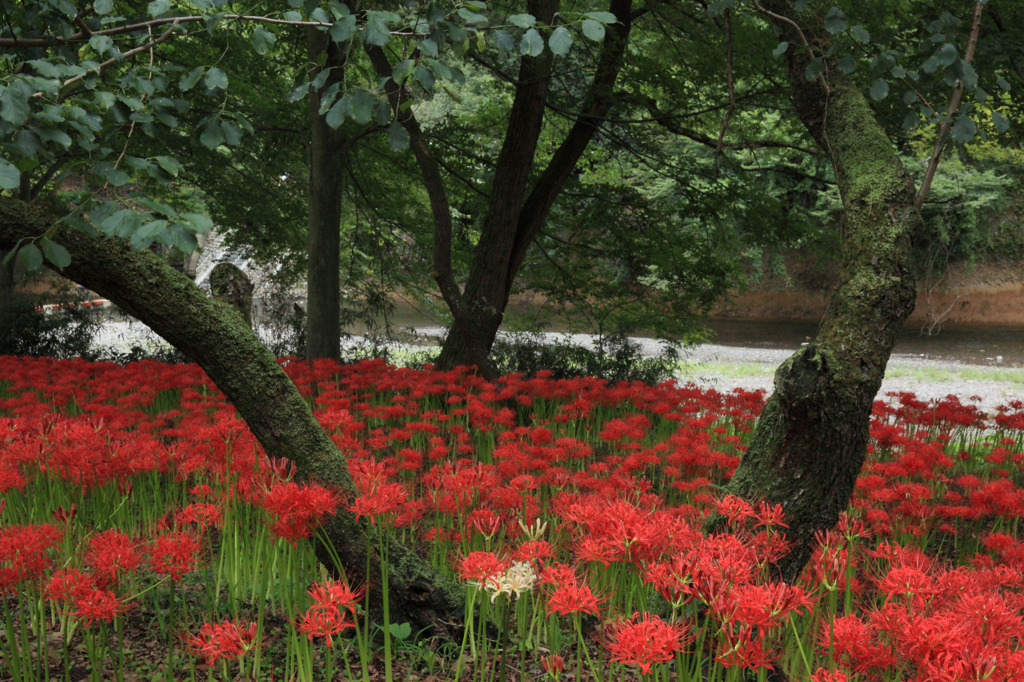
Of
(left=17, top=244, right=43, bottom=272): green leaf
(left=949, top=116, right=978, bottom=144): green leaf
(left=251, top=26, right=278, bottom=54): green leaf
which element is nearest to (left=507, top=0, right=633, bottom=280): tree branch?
(left=949, top=116, right=978, bottom=144): green leaf

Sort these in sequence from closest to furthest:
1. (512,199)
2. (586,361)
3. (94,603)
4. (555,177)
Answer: (94,603)
(512,199)
(555,177)
(586,361)

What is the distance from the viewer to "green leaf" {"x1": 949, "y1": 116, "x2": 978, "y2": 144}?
2.64 metres

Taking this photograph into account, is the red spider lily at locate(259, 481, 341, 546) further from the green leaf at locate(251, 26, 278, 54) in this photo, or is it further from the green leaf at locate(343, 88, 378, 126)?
the green leaf at locate(251, 26, 278, 54)

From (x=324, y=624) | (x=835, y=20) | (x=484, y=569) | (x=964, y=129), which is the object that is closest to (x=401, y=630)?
(x=324, y=624)

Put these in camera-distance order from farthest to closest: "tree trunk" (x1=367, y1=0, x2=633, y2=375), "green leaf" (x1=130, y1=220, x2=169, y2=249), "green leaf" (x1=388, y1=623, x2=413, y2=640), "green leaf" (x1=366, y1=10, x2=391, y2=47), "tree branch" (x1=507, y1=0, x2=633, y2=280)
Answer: "tree branch" (x1=507, y1=0, x2=633, y2=280) → "tree trunk" (x1=367, y1=0, x2=633, y2=375) → "green leaf" (x1=388, y1=623, x2=413, y2=640) → "green leaf" (x1=366, y1=10, x2=391, y2=47) → "green leaf" (x1=130, y1=220, x2=169, y2=249)

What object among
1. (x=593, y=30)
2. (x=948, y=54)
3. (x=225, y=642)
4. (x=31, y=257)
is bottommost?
(x=225, y=642)

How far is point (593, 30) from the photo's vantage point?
2.18m

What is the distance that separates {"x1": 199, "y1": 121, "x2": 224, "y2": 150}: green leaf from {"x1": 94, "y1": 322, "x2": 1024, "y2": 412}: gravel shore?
34.7ft

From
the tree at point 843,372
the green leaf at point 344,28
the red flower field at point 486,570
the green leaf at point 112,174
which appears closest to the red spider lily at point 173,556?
the red flower field at point 486,570

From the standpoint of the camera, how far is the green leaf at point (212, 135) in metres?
2.35

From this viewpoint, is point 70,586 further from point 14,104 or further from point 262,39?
point 262,39

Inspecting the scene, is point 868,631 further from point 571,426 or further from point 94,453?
point 571,426

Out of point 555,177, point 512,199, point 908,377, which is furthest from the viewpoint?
point 908,377

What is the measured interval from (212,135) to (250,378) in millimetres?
854
